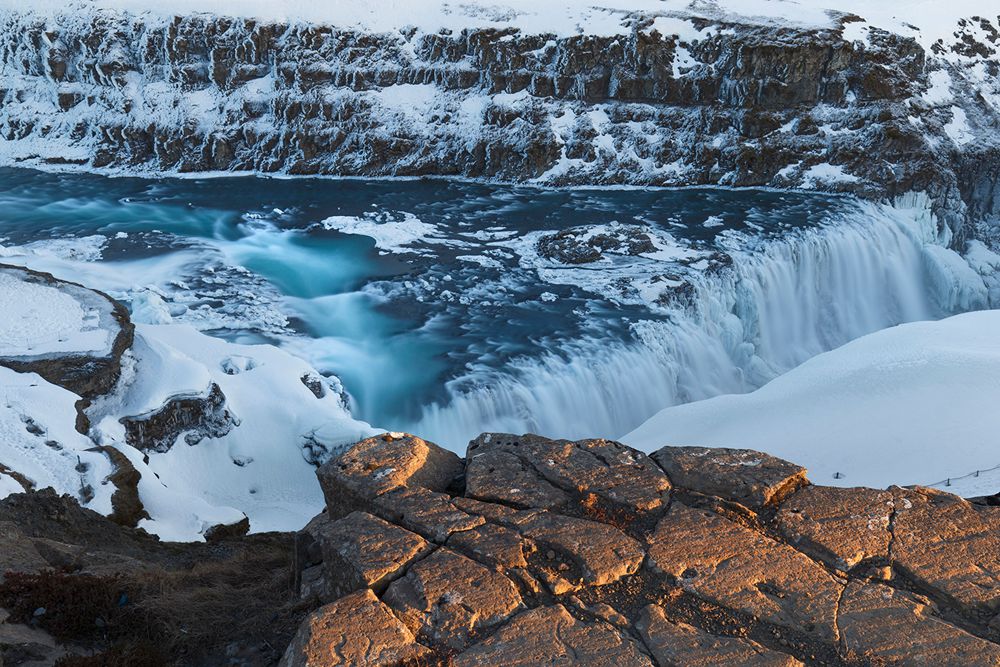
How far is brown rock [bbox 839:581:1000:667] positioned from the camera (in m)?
4.55

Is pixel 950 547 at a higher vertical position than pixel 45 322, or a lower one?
higher

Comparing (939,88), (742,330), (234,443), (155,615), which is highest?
(939,88)

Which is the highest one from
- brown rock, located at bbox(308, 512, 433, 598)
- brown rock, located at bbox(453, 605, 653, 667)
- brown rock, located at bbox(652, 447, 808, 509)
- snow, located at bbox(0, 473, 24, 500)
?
brown rock, located at bbox(652, 447, 808, 509)

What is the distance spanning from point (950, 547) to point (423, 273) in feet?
56.2

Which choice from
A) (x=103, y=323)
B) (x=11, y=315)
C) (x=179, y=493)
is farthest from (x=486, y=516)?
(x=11, y=315)

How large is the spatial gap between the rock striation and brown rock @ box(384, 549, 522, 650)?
0.03 ft

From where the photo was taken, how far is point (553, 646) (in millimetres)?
4598

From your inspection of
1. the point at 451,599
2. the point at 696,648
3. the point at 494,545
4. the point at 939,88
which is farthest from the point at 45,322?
the point at 939,88

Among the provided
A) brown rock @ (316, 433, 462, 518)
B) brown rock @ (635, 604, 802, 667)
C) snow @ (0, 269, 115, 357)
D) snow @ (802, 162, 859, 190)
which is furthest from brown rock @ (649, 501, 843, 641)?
snow @ (802, 162, 859, 190)

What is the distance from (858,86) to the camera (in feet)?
98.1

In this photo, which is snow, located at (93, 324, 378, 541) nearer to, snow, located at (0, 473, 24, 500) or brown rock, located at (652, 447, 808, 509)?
snow, located at (0, 473, 24, 500)

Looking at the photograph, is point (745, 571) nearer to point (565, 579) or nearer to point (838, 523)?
point (838, 523)

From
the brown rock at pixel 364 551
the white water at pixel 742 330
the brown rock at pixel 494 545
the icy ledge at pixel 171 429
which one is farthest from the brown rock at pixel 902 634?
the white water at pixel 742 330

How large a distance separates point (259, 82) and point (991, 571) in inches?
1211
